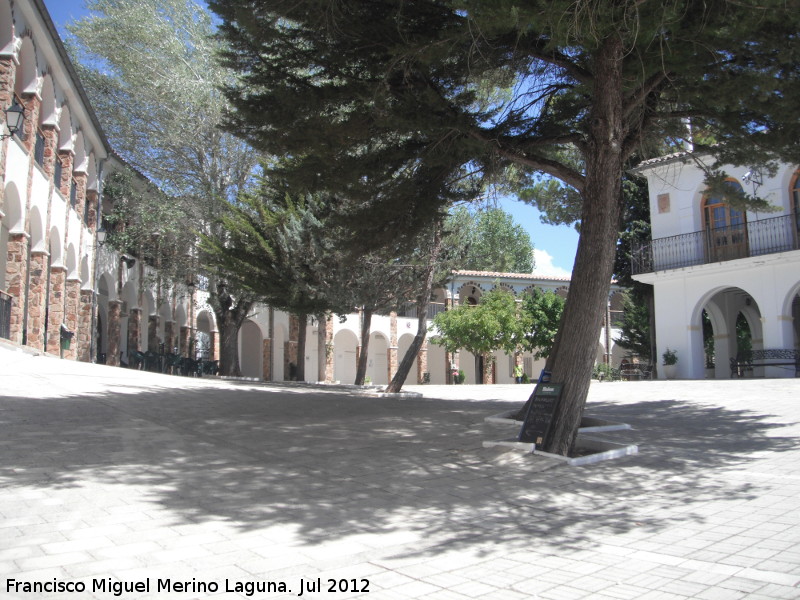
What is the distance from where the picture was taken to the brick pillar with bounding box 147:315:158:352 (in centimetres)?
2797

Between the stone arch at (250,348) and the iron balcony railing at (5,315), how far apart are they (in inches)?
713

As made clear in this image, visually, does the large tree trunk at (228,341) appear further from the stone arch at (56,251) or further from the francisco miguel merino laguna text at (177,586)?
the francisco miguel merino laguna text at (177,586)

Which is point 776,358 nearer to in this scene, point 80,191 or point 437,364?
point 437,364

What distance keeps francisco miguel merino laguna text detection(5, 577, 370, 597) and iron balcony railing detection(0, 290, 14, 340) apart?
558 inches

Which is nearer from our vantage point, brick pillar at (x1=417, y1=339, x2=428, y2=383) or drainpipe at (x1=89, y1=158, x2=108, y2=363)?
drainpipe at (x1=89, y1=158, x2=108, y2=363)

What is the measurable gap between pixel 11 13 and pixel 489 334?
20770 mm

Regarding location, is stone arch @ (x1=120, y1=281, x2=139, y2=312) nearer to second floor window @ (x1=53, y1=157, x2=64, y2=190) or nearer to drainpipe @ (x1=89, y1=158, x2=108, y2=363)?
drainpipe @ (x1=89, y1=158, x2=108, y2=363)

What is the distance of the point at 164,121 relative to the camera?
2255cm

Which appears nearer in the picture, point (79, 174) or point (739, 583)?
point (739, 583)

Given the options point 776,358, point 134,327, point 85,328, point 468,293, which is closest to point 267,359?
point 134,327

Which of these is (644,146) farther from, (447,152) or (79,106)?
(79,106)

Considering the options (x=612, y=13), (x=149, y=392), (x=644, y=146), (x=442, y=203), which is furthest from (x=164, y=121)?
(x=612, y=13)

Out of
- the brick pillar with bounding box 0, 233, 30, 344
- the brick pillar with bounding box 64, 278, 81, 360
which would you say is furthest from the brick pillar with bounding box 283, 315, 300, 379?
the brick pillar with bounding box 0, 233, 30, 344

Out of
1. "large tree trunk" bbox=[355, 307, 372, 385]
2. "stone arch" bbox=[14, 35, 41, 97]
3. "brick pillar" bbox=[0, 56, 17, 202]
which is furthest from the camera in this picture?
"large tree trunk" bbox=[355, 307, 372, 385]
